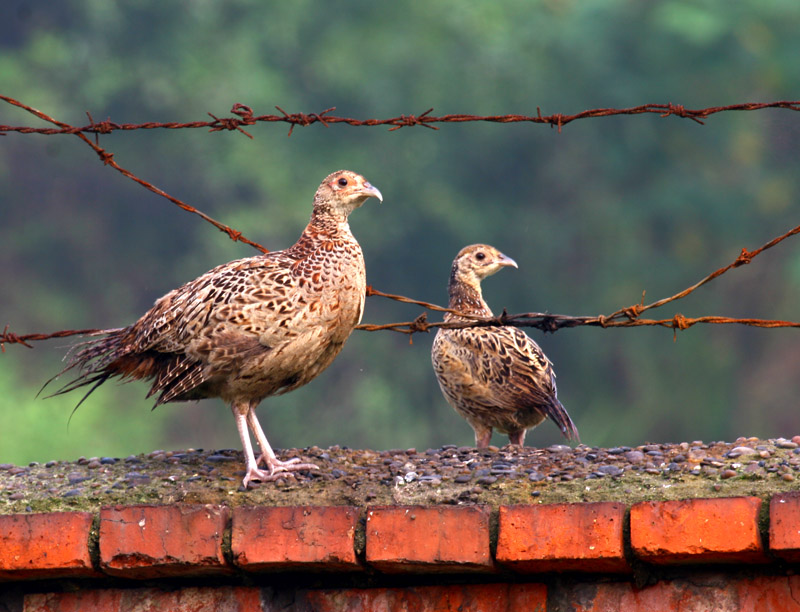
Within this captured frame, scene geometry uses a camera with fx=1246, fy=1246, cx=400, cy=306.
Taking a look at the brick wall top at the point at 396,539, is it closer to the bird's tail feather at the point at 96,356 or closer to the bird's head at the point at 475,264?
the bird's tail feather at the point at 96,356

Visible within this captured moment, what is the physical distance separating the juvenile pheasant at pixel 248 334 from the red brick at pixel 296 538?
2.50 feet

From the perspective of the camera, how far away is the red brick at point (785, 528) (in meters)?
3.22

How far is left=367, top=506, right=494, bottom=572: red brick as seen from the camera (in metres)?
Answer: 3.49

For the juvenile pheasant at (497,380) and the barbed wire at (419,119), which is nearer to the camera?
the barbed wire at (419,119)

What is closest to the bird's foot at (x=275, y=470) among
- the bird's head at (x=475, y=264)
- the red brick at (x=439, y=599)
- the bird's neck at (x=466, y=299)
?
the red brick at (x=439, y=599)

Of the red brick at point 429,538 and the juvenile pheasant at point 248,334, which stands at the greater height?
the juvenile pheasant at point 248,334

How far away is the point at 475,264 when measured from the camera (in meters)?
7.64

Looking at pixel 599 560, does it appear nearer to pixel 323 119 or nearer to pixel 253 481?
pixel 253 481

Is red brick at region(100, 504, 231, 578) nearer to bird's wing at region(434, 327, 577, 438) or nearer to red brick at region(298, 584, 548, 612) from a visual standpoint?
red brick at region(298, 584, 548, 612)

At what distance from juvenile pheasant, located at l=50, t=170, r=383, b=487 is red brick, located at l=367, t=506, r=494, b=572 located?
0.89 metres

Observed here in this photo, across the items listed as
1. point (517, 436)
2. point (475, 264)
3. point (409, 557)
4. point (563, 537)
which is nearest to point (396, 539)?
point (409, 557)

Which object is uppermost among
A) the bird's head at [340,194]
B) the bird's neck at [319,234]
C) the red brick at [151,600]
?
the bird's head at [340,194]

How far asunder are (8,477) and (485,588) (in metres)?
1.88

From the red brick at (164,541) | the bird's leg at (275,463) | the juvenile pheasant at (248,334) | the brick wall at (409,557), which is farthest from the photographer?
the juvenile pheasant at (248,334)
